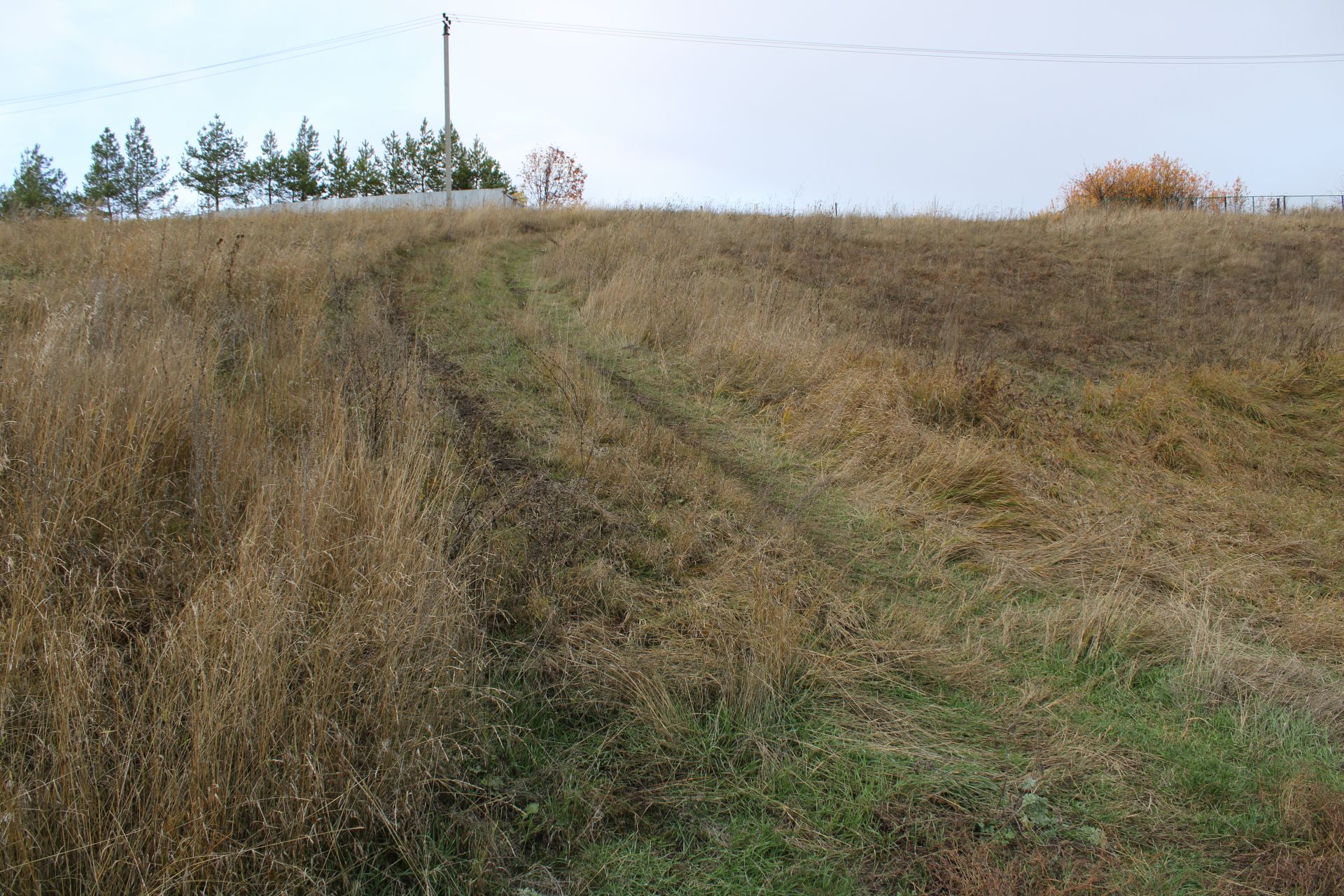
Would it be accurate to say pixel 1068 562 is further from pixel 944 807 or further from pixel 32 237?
pixel 32 237

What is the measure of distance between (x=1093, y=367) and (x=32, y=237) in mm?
11999

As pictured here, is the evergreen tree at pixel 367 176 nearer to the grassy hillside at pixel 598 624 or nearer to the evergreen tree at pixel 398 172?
the evergreen tree at pixel 398 172

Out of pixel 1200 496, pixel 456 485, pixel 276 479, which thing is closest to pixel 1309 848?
pixel 456 485

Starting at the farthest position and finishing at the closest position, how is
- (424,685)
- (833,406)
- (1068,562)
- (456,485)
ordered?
(833,406) < (1068,562) < (456,485) < (424,685)

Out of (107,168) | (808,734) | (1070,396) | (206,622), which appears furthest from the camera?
(107,168)

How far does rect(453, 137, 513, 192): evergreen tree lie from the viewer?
43719 millimetres

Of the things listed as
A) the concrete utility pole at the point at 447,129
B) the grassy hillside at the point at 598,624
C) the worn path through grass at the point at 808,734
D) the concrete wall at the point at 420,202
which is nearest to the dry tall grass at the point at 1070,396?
the grassy hillside at the point at 598,624

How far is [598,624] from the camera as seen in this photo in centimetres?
322

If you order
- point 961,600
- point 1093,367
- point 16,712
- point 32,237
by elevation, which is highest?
point 32,237

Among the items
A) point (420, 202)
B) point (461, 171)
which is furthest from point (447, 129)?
point (461, 171)

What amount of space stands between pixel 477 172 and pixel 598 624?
46.7 metres

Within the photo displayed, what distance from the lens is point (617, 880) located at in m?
2.16

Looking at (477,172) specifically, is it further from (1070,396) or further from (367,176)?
(1070,396)

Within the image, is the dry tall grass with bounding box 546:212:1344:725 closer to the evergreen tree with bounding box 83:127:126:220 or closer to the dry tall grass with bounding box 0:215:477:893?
the dry tall grass with bounding box 0:215:477:893
